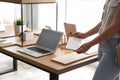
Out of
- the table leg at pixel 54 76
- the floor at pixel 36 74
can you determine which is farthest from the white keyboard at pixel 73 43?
the floor at pixel 36 74

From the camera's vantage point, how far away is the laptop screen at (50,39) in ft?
6.37

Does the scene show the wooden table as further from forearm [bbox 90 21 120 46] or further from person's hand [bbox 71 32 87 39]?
forearm [bbox 90 21 120 46]

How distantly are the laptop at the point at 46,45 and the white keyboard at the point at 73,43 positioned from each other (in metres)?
0.14

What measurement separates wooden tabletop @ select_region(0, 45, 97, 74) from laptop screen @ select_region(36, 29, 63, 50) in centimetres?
9

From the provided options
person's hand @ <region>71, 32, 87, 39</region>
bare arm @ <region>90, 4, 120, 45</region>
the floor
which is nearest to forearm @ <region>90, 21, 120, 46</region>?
bare arm @ <region>90, 4, 120, 45</region>

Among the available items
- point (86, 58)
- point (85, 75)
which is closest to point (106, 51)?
point (86, 58)

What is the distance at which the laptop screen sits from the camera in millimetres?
1942

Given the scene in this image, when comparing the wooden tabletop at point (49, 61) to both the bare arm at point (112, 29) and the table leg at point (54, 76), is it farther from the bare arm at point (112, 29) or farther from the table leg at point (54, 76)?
the bare arm at point (112, 29)

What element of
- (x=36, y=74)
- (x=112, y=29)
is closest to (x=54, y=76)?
(x=112, y=29)

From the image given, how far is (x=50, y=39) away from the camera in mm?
1979

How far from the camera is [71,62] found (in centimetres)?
170

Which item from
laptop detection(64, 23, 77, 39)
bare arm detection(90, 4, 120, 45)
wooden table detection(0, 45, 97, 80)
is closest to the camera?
bare arm detection(90, 4, 120, 45)

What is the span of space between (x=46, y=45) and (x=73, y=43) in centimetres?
26

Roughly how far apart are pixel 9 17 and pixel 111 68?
12.3 feet
